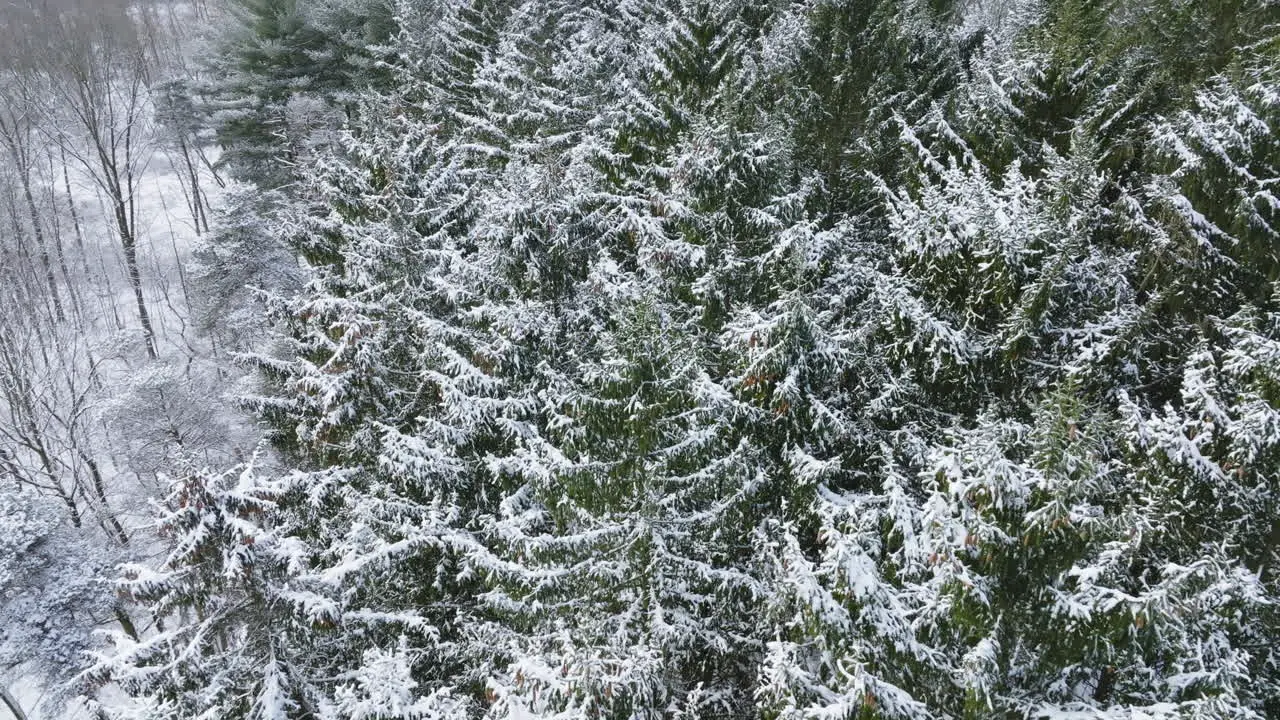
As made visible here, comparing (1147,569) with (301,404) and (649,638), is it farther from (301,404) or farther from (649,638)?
(301,404)

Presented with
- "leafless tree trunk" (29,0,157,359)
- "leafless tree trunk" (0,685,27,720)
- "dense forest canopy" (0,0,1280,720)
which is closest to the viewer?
"dense forest canopy" (0,0,1280,720)

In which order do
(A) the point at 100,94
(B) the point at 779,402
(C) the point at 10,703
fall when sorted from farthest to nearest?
(A) the point at 100,94
(C) the point at 10,703
(B) the point at 779,402

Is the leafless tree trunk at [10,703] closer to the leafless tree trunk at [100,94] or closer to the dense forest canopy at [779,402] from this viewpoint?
the dense forest canopy at [779,402]

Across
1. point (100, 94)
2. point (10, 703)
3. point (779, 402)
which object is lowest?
point (10, 703)

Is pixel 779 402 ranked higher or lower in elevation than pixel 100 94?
lower

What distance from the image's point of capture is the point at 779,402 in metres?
8.27

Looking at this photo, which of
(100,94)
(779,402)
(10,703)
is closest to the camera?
(779,402)

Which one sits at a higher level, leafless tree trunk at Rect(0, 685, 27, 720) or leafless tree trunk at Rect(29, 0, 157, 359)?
leafless tree trunk at Rect(29, 0, 157, 359)

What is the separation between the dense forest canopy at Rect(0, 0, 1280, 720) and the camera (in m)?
5.93

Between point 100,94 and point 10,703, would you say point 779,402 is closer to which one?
point 10,703

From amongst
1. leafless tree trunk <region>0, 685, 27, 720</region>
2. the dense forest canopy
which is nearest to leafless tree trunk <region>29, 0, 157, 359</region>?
leafless tree trunk <region>0, 685, 27, 720</region>

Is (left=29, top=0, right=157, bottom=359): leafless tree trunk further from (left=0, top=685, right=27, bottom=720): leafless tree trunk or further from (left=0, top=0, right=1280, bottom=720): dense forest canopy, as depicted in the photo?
(left=0, top=0, right=1280, bottom=720): dense forest canopy

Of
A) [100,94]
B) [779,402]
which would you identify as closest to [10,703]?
[779,402]

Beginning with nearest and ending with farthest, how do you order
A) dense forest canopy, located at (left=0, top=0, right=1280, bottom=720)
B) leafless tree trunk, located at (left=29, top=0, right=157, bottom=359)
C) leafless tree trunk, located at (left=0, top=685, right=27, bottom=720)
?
dense forest canopy, located at (left=0, top=0, right=1280, bottom=720), leafless tree trunk, located at (left=0, top=685, right=27, bottom=720), leafless tree trunk, located at (left=29, top=0, right=157, bottom=359)
